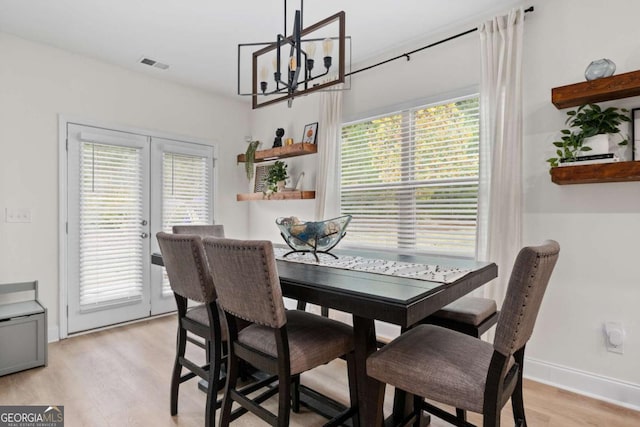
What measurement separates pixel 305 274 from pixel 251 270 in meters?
0.33

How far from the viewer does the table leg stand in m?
1.43

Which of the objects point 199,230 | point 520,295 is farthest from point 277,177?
point 520,295

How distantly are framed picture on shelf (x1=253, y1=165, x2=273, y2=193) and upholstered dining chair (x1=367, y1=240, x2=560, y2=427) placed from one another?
3.26m

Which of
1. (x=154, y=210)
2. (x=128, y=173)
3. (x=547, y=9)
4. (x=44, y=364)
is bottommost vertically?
(x=44, y=364)

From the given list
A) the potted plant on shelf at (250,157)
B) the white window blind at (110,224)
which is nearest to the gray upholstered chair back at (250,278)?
the white window blind at (110,224)

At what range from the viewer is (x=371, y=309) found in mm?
1213

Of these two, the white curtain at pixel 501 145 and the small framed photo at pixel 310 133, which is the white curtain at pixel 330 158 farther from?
the white curtain at pixel 501 145

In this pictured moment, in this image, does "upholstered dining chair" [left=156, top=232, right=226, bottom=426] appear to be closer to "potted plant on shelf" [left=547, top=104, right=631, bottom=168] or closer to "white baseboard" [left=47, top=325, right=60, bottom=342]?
"white baseboard" [left=47, top=325, right=60, bottom=342]

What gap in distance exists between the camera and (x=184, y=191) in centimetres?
411

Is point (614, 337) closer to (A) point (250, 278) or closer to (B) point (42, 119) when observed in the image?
(A) point (250, 278)

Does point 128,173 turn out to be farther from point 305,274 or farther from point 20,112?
point 305,274

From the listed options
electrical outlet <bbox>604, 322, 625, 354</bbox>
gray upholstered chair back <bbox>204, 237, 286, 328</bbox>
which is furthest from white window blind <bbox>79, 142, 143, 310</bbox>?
electrical outlet <bbox>604, 322, 625, 354</bbox>

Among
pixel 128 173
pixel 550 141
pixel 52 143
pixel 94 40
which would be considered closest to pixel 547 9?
pixel 550 141

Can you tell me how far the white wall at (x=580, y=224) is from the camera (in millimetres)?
2121
